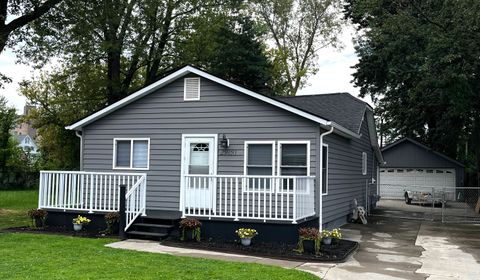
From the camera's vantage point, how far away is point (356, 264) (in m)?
8.41

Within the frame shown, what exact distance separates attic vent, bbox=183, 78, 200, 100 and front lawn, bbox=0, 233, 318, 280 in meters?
4.54

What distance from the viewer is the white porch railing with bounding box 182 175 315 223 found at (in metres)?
9.93

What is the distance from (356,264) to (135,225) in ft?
16.9

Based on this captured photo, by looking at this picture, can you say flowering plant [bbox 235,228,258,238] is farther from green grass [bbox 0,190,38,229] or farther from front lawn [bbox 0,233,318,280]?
green grass [bbox 0,190,38,229]

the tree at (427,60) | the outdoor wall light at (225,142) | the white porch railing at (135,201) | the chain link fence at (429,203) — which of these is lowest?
the chain link fence at (429,203)

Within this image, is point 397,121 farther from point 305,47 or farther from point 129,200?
point 129,200

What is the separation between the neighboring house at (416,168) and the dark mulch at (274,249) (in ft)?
69.3

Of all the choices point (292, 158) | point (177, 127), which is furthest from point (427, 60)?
point (177, 127)

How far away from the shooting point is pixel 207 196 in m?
11.6

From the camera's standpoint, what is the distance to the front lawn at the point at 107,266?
6.65 metres

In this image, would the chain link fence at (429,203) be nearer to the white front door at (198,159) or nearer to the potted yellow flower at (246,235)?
the white front door at (198,159)

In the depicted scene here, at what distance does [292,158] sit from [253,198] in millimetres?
1651

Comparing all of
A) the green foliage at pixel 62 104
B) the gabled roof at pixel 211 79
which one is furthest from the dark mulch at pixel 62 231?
the green foliage at pixel 62 104

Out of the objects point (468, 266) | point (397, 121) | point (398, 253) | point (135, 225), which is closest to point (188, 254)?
point (135, 225)
